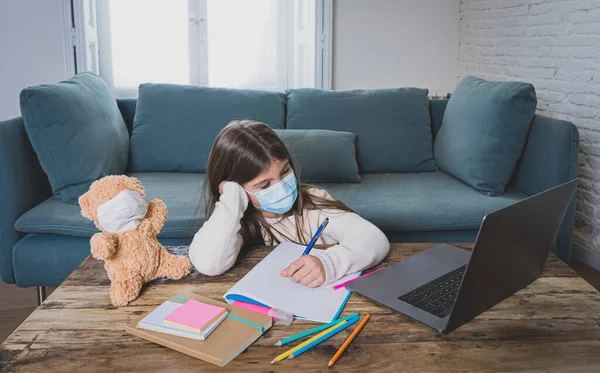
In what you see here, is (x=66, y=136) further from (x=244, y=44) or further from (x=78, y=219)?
(x=244, y=44)

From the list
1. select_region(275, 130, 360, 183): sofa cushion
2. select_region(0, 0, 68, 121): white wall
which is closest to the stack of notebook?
select_region(275, 130, 360, 183): sofa cushion

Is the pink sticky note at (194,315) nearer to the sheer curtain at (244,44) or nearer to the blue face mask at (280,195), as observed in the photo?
the blue face mask at (280,195)

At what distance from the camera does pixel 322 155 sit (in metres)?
2.51

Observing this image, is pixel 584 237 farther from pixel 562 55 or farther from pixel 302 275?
pixel 302 275

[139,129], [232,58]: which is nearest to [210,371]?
[139,129]

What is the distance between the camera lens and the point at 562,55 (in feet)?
9.28

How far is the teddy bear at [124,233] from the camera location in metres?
1.08

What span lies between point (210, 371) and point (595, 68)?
2365 millimetres

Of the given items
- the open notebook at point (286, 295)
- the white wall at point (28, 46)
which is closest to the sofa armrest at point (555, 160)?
the open notebook at point (286, 295)

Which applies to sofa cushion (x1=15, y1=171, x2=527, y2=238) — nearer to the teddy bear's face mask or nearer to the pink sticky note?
the teddy bear's face mask

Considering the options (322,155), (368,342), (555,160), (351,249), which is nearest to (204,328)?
(368,342)

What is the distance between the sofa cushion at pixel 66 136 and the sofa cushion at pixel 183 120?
12.1 inches

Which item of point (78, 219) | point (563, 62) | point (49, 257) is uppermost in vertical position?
point (563, 62)

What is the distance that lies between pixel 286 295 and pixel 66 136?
143 centimetres
